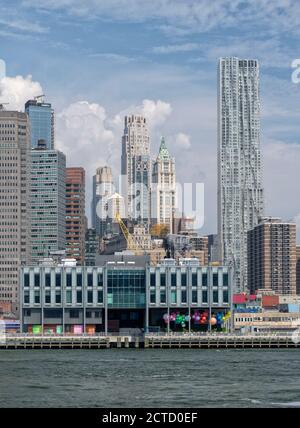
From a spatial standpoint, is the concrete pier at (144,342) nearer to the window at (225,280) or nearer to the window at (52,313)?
the window at (52,313)

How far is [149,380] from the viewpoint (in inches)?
3049

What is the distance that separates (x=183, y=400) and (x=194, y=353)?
2514 inches

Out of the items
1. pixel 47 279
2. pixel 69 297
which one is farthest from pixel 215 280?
pixel 47 279

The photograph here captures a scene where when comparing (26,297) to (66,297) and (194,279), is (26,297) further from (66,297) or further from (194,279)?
(194,279)

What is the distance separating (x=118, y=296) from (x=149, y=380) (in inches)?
3305

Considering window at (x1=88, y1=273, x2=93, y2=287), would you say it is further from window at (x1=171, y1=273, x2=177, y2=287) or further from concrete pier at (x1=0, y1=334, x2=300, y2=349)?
concrete pier at (x1=0, y1=334, x2=300, y2=349)

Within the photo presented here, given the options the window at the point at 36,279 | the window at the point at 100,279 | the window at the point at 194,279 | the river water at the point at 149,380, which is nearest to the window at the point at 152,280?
the window at the point at 194,279

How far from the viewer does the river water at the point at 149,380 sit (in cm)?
6203

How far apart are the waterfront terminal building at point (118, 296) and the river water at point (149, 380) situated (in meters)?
41.5

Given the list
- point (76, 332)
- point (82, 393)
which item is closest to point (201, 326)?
point (76, 332)

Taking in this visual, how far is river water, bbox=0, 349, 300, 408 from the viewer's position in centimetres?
6203

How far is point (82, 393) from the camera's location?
220 ft

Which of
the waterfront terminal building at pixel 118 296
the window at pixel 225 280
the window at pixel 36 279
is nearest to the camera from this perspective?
the waterfront terminal building at pixel 118 296
